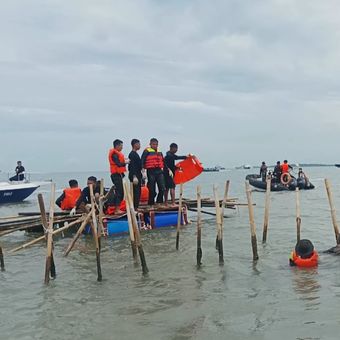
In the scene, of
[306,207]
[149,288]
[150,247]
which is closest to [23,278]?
[149,288]

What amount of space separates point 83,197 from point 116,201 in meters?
1.03

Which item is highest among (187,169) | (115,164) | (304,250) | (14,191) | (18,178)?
(115,164)

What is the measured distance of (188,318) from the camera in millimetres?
7250

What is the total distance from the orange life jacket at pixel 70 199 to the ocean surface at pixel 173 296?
287cm

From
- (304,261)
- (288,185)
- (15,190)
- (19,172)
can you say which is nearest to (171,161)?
(304,261)

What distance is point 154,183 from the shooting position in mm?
16328

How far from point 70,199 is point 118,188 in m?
2.09

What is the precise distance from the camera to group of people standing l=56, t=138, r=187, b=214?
1468 centimetres

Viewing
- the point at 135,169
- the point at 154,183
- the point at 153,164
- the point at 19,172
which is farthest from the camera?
the point at 19,172

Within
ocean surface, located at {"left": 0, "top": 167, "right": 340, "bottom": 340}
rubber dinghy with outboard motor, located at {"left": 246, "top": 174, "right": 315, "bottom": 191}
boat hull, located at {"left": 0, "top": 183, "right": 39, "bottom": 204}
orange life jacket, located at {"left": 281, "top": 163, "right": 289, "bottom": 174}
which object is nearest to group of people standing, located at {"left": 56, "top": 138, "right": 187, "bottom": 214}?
ocean surface, located at {"left": 0, "top": 167, "right": 340, "bottom": 340}

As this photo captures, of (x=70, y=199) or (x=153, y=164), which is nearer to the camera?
(x=153, y=164)

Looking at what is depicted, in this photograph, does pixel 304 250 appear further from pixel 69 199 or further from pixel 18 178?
pixel 18 178

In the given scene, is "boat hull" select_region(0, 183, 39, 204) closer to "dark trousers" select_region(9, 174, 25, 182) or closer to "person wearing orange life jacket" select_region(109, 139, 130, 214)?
"dark trousers" select_region(9, 174, 25, 182)

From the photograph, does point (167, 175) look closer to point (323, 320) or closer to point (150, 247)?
point (150, 247)
